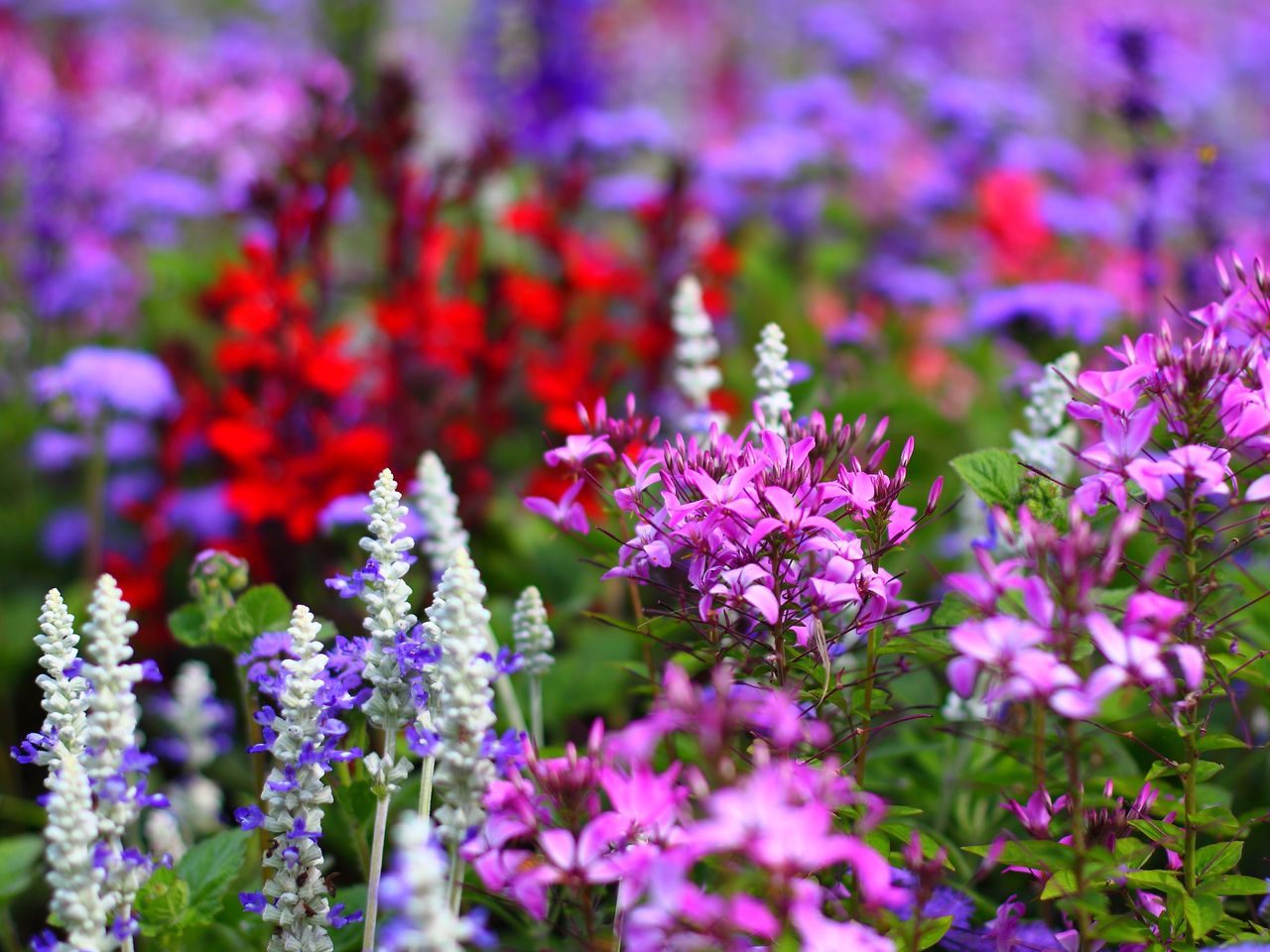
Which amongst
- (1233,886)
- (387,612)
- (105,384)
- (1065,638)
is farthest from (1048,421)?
(105,384)

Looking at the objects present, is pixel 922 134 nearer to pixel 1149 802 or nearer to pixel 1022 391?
pixel 1022 391

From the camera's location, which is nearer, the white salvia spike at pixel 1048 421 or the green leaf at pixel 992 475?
the green leaf at pixel 992 475

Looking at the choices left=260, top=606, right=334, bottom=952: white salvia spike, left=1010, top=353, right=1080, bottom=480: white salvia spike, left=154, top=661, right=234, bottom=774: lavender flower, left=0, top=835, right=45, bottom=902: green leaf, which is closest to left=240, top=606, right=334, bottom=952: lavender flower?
left=260, top=606, right=334, bottom=952: white salvia spike

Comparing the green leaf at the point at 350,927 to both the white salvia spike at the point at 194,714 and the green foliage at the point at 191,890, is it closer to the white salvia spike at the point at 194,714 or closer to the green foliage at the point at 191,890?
the green foliage at the point at 191,890

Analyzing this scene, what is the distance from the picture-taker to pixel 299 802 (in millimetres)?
846

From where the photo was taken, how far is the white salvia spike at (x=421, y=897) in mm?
556

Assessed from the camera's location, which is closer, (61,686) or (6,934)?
(61,686)

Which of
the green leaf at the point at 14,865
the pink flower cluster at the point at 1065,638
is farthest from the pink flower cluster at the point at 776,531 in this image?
the green leaf at the point at 14,865

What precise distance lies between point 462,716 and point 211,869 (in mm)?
444

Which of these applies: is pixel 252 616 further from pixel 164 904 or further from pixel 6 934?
pixel 6 934

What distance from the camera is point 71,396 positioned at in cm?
191

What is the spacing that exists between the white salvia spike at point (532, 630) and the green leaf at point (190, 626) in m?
0.31

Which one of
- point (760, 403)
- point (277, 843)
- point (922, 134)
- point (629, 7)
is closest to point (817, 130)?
point (922, 134)

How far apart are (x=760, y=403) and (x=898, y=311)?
1.89 meters
